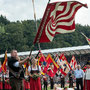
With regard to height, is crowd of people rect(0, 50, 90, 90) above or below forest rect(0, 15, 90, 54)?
below

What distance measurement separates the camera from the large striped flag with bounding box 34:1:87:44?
8250mm

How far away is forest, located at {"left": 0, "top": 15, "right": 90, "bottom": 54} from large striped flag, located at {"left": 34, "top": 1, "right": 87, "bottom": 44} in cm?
5691

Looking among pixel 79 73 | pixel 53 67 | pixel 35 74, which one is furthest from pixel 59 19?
pixel 53 67

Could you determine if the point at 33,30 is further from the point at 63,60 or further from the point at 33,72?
the point at 33,72

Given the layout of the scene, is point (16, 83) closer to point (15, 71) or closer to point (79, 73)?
point (15, 71)

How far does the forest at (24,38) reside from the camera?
68.0 meters

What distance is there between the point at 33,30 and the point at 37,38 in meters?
75.4

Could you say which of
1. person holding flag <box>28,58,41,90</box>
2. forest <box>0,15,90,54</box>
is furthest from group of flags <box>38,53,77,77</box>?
forest <box>0,15,90,54</box>

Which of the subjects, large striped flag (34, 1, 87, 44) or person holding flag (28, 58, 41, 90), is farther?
person holding flag (28, 58, 41, 90)

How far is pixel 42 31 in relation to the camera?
26.5ft

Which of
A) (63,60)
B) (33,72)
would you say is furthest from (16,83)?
(63,60)

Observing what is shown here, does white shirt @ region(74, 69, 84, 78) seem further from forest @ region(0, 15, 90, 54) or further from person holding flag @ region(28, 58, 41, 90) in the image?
forest @ region(0, 15, 90, 54)

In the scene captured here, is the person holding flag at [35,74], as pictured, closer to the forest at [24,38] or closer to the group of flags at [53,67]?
the group of flags at [53,67]

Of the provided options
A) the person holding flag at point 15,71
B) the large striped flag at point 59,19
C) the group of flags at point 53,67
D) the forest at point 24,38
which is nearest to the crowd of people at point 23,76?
the person holding flag at point 15,71
